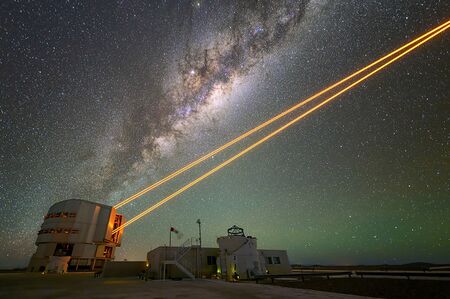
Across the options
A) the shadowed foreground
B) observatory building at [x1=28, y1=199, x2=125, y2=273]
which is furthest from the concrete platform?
observatory building at [x1=28, y1=199, x2=125, y2=273]

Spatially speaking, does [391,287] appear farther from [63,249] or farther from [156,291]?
[63,249]

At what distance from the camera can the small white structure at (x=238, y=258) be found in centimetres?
3603

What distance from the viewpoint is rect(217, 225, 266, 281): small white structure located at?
36031 millimetres

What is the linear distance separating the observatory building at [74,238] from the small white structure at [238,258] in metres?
39.3

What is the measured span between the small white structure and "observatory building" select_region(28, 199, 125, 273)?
129ft

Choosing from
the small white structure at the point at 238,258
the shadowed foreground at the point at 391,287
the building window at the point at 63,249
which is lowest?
the shadowed foreground at the point at 391,287

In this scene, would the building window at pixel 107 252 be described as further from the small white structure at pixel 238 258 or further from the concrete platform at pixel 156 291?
the concrete platform at pixel 156 291

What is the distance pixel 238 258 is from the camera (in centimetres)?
3703

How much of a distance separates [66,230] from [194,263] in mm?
40037

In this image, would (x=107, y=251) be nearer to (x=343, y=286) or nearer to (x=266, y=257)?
(x=266, y=257)

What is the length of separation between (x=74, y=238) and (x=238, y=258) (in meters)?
44.6

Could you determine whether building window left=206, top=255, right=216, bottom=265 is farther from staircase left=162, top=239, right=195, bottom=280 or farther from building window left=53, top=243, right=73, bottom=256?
building window left=53, top=243, right=73, bottom=256

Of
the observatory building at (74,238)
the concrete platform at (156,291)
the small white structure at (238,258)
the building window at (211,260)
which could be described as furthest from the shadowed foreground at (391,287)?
the observatory building at (74,238)

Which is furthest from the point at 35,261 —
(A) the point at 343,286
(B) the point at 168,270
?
(A) the point at 343,286
